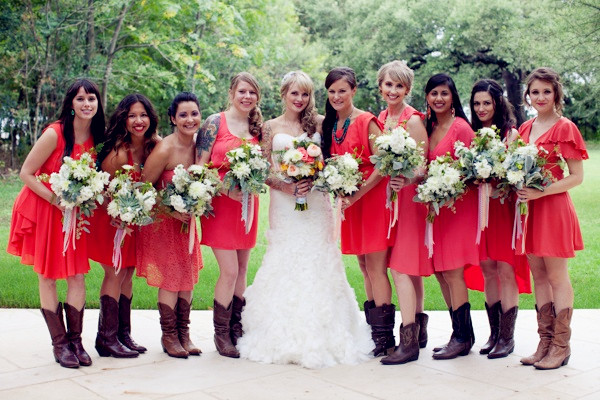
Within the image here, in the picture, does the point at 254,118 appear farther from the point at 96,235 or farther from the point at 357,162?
the point at 96,235

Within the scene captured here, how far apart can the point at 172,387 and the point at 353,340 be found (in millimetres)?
1558

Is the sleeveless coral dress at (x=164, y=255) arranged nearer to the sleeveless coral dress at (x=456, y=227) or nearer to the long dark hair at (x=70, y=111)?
the long dark hair at (x=70, y=111)

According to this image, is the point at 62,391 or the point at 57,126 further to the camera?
the point at 57,126

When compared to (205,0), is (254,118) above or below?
below

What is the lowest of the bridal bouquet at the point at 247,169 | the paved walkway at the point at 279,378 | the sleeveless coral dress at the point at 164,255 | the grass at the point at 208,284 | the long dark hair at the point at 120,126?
the paved walkway at the point at 279,378

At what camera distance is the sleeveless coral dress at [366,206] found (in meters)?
5.27

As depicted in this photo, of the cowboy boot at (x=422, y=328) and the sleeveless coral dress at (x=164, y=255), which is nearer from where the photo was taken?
the sleeveless coral dress at (x=164, y=255)

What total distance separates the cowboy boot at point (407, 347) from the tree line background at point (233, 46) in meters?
12.1

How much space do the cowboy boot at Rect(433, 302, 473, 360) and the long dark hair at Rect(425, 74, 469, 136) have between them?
1.47 m

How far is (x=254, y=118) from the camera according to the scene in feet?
18.2

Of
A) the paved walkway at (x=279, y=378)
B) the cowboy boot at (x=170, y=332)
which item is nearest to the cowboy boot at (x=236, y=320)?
the paved walkway at (x=279, y=378)

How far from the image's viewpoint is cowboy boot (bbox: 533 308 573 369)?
199 inches

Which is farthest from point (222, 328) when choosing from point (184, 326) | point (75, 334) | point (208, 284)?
point (208, 284)

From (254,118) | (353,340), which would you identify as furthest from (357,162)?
(353,340)
